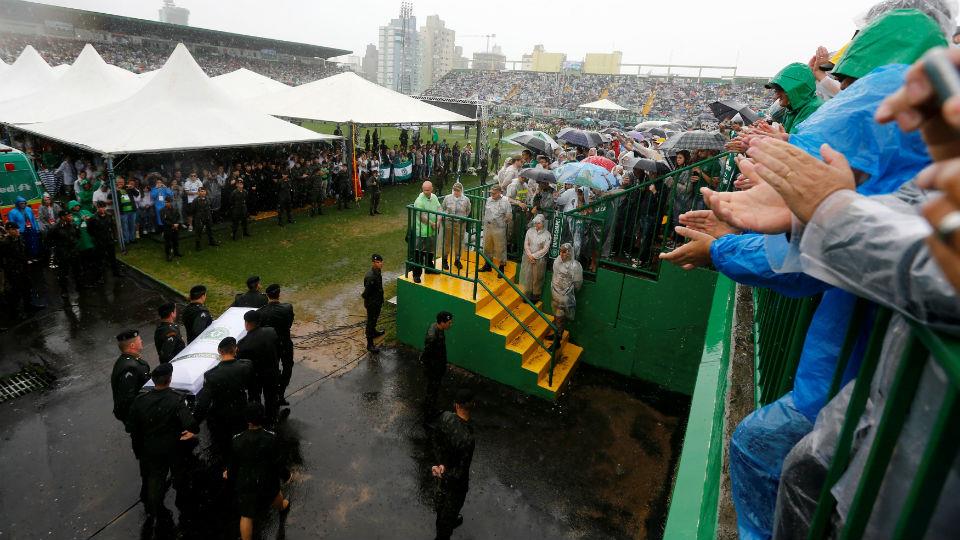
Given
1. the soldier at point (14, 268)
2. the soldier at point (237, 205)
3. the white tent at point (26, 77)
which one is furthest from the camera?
the white tent at point (26, 77)

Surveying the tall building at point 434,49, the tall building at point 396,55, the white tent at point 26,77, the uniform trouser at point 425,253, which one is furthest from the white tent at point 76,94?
the tall building at point 434,49

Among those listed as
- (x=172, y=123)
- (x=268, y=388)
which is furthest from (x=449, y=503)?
(x=172, y=123)

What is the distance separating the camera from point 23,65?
22.5m

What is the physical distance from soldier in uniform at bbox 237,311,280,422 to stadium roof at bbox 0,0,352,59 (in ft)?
153

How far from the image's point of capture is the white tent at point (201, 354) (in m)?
5.33

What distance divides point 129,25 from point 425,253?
4767 cm

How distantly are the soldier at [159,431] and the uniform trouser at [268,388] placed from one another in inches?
38.7

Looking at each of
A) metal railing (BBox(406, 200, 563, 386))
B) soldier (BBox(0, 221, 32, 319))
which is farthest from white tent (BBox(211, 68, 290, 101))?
metal railing (BBox(406, 200, 563, 386))

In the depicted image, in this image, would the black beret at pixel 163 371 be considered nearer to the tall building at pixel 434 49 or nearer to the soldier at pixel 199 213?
the soldier at pixel 199 213

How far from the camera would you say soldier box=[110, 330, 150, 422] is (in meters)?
4.95

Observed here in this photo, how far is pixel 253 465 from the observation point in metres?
4.52

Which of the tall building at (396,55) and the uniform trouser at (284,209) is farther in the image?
the tall building at (396,55)

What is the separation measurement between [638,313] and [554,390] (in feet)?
6.27

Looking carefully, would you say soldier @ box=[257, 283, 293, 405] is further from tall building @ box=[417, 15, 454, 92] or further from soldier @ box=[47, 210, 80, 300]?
tall building @ box=[417, 15, 454, 92]
